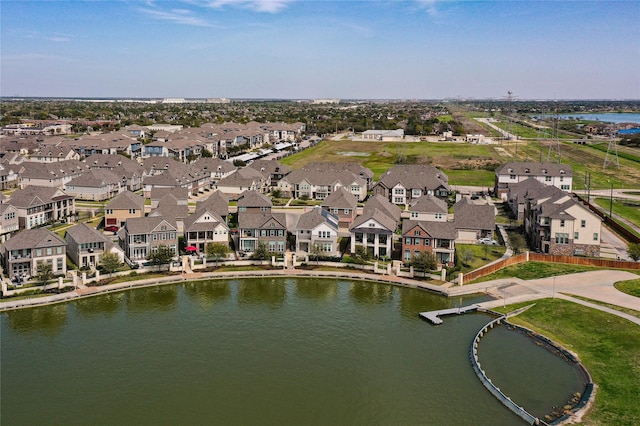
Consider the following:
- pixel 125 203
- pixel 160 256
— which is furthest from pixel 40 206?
pixel 160 256

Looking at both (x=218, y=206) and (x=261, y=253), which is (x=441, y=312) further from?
(x=218, y=206)

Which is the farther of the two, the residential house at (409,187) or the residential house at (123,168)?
the residential house at (123,168)

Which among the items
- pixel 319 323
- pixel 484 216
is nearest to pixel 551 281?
pixel 484 216

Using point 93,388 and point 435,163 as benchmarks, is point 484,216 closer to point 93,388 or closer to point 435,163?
point 93,388

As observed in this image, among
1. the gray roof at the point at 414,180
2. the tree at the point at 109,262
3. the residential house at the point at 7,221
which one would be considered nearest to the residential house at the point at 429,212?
the gray roof at the point at 414,180

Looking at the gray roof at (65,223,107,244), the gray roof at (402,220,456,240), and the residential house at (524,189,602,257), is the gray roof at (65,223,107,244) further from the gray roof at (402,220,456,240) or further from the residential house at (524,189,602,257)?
the residential house at (524,189,602,257)

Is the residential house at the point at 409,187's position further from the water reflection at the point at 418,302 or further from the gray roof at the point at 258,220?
the water reflection at the point at 418,302
